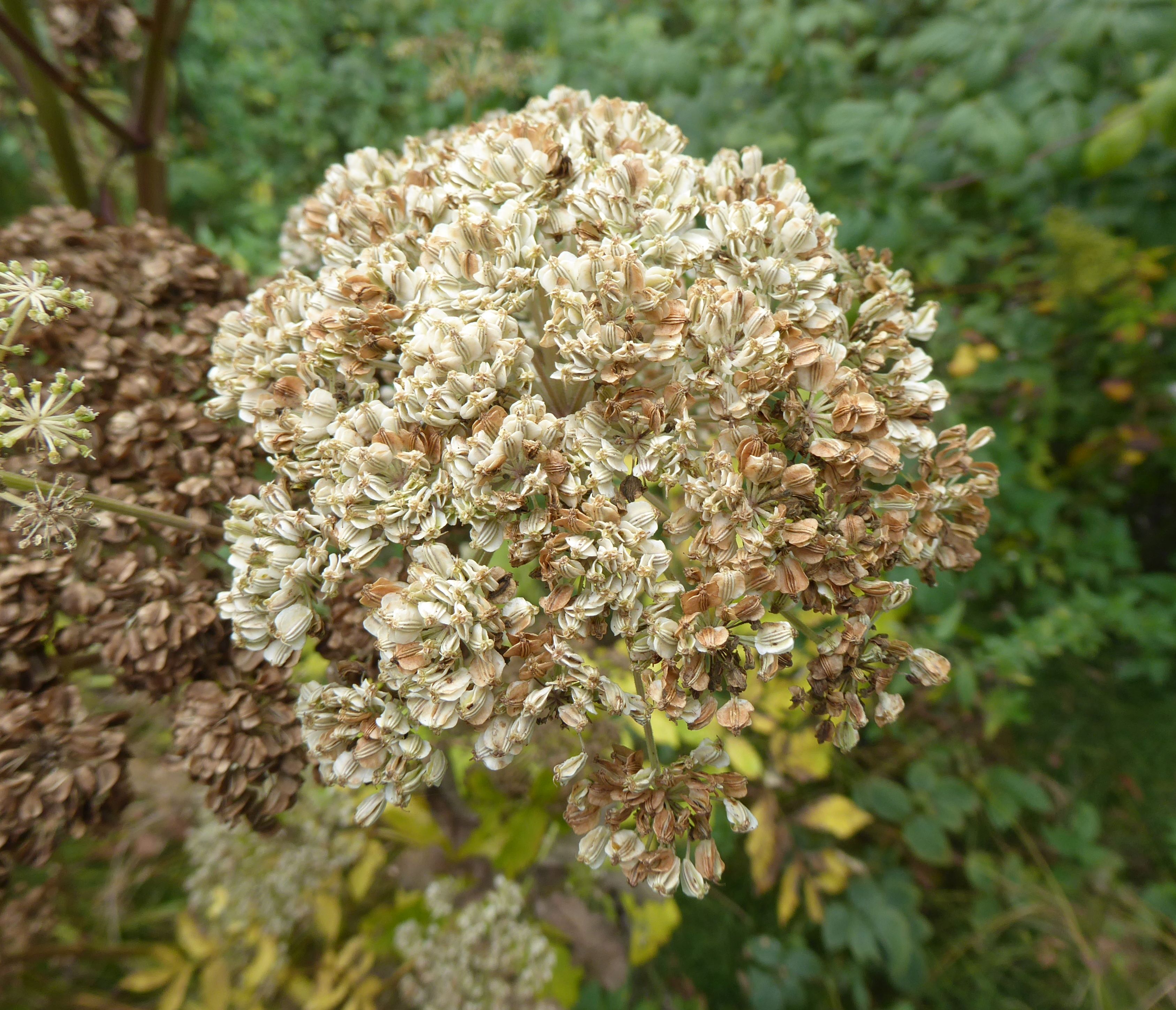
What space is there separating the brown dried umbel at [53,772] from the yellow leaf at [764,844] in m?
1.47

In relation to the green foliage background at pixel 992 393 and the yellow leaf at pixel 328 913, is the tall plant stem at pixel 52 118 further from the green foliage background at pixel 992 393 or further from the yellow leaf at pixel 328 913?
the yellow leaf at pixel 328 913

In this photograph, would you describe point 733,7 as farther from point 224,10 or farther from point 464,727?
point 224,10

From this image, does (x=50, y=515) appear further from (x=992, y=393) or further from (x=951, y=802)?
(x=992, y=393)

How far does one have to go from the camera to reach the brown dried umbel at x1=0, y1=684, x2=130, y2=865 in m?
0.94

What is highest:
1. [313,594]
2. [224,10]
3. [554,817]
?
[224,10]

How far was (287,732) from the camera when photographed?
3.44 ft

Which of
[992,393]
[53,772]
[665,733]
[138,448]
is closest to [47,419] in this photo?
[138,448]

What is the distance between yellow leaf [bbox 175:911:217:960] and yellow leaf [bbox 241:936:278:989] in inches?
5.5

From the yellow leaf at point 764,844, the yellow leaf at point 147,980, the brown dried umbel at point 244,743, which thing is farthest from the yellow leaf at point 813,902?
the yellow leaf at point 147,980

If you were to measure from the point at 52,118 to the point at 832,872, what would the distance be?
2850mm

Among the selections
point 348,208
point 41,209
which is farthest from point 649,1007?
point 41,209

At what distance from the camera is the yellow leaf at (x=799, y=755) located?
187cm

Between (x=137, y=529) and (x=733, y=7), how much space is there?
2.85 meters

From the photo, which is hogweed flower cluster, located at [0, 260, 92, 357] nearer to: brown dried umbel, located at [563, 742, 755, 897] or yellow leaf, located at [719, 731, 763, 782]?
brown dried umbel, located at [563, 742, 755, 897]
